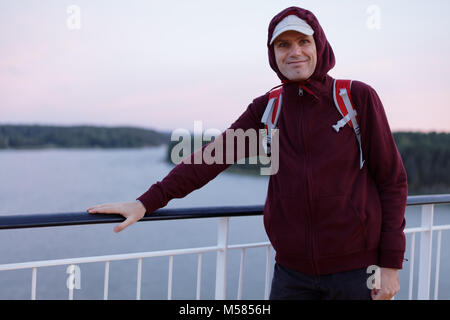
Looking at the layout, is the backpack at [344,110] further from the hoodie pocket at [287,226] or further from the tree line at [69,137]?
the tree line at [69,137]

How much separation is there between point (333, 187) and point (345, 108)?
25 cm

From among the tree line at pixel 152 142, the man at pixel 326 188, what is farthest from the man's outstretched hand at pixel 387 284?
the tree line at pixel 152 142

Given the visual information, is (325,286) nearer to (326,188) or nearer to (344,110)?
(326,188)

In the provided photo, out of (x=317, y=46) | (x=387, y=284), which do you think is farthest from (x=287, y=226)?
(x=317, y=46)

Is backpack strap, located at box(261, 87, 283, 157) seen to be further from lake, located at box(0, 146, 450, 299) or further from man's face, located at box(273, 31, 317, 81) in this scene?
lake, located at box(0, 146, 450, 299)

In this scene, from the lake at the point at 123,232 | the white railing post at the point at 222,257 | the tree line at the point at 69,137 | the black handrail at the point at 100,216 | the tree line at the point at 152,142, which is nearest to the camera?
the black handrail at the point at 100,216

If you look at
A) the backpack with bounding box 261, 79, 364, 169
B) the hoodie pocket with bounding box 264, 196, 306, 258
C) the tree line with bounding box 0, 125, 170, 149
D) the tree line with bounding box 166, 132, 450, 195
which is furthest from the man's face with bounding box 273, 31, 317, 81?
the tree line with bounding box 166, 132, 450, 195

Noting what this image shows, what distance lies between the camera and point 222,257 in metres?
1.58

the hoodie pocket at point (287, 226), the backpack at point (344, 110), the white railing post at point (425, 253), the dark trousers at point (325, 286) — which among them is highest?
the backpack at point (344, 110)

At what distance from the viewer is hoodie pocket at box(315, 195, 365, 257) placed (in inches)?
45.4

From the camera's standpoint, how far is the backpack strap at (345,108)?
1.17 metres

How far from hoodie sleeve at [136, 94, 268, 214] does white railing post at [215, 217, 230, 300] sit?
238mm

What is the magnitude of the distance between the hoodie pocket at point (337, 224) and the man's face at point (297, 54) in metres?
0.41
